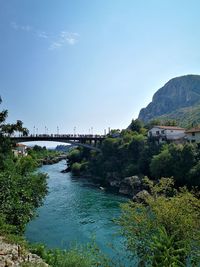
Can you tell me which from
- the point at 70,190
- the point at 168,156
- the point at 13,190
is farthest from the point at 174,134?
the point at 13,190

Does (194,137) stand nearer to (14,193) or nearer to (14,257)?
(14,193)

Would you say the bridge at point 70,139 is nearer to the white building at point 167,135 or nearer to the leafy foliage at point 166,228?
the white building at point 167,135

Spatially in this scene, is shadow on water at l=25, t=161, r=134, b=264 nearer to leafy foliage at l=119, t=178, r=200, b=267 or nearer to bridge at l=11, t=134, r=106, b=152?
leafy foliage at l=119, t=178, r=200, b=267

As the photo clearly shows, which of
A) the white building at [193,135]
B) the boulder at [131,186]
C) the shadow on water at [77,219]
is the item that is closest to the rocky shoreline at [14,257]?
the shadow on water at [77,219]

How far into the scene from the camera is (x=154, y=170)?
4816cm

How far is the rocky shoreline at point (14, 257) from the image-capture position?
14820 millimetres

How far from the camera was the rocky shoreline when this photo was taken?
14820 mm

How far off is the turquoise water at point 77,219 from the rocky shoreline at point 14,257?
6.45m

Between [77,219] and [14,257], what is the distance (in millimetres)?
16991

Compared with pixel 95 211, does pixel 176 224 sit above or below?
above

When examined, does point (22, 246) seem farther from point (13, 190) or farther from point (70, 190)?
point (70, 190)

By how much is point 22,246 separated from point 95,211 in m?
18.7

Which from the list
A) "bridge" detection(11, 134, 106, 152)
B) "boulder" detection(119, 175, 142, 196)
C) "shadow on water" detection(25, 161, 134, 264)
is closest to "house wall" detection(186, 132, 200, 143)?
"boulder" detection(119, 175, 142, 196)

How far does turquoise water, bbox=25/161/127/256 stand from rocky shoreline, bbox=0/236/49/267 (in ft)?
21.2
